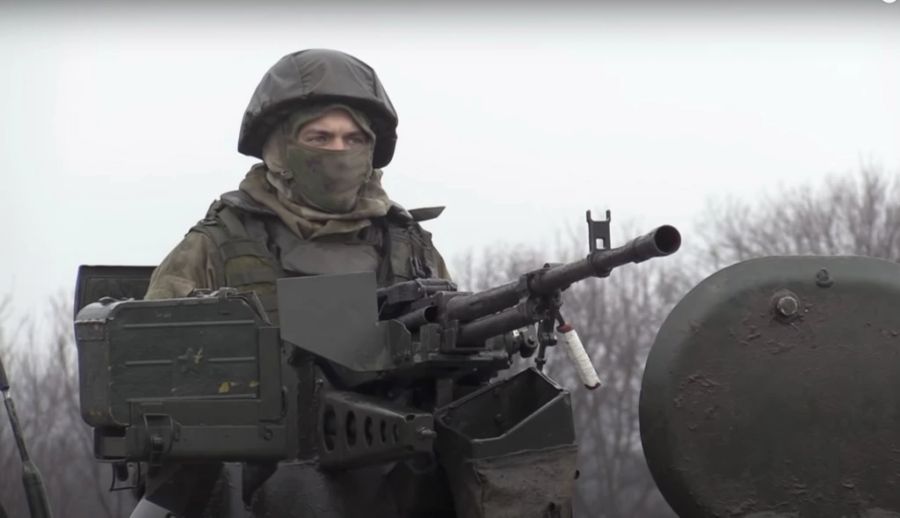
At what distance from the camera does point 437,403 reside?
8.07 meters

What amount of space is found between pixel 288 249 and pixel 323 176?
1.45ft

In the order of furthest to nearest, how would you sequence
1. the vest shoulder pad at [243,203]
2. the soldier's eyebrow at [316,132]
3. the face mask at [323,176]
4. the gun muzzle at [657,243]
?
the soldier's eyebrow at [316,132] → the face mask at [323,176] → the vest shoulder pad at [243,203] → the gun muzzle at [657,243]

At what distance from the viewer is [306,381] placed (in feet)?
26.4

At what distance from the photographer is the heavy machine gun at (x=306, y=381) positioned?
771 cm

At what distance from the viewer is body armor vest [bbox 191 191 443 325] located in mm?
8898

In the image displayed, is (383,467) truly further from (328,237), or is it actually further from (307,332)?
(328,237)

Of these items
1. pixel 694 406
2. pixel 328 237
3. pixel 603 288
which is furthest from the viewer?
pixel 603 288

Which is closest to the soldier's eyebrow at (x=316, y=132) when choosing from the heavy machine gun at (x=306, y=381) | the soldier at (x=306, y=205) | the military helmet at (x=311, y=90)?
the soldier at (x=306, y=205)

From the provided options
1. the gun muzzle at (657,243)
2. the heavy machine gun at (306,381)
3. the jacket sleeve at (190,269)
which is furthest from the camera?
the jacket sleeve at (190,269)

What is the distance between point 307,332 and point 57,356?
76.4 ft

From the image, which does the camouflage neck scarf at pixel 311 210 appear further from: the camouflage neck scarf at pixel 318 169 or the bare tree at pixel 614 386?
the bare tree at pixel 614 386

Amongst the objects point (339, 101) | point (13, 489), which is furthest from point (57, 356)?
point (339, 101)

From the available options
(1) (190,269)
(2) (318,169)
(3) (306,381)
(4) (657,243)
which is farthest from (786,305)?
(1) (190,269)

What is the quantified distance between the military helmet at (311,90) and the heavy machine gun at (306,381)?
1.64 meters
